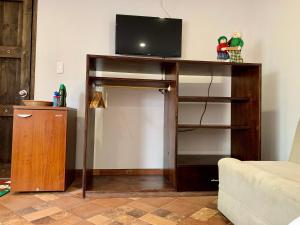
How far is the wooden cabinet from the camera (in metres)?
1.66

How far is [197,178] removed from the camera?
1.80 metres

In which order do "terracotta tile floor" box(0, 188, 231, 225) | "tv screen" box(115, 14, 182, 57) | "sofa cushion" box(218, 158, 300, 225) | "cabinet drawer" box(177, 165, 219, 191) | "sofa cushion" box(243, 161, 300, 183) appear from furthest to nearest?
"tv screen" box(115, 14, 182, 57)
"cabinet drawer" box(177, 165, 219, 191)
"terracotta tile floor" box(0, 188, 231, 225)
"sofa cushion" box(243, 161, 300, 183)
"sofa cushion" box(218, 158, 300, 225)

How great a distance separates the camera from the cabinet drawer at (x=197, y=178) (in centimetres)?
178

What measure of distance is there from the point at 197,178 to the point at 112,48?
1.51 metres

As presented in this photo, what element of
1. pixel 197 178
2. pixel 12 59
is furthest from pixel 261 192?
pixel 12 59

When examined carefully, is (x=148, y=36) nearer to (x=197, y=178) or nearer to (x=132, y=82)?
(x=132, y=82)

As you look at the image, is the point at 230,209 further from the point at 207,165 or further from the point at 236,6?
the point at 236,6

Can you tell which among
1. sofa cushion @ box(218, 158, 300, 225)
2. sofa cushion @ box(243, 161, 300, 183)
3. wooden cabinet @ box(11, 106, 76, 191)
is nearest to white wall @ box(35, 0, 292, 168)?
wooden cabinet @ box(11, 106, 76, 191)

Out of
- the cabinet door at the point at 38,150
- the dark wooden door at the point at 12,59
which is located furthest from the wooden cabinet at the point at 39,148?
the dark wooden door at the point at 12,59

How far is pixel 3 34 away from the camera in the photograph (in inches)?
86.4

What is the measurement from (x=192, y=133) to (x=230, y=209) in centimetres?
A: 112

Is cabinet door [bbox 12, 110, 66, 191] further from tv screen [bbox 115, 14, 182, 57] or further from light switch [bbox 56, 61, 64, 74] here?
tv screen [bbox 115, 14, 182, 57]

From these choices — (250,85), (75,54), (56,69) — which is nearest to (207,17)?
(250,85)

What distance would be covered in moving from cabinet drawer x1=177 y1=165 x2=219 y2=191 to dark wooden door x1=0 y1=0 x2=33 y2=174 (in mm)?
1686
